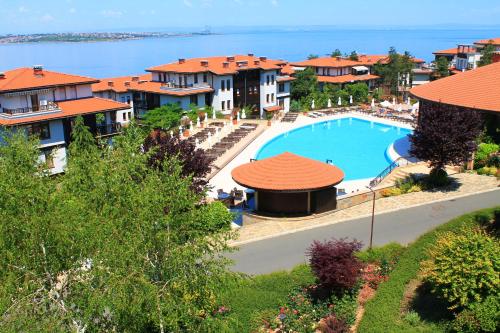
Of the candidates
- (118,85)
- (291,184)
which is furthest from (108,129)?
(118,85)

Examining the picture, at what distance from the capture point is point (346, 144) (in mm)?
51000

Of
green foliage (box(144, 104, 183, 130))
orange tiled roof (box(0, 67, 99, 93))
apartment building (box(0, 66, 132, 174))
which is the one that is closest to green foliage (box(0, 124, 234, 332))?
apartment building (box(0, 66, 132, 174))

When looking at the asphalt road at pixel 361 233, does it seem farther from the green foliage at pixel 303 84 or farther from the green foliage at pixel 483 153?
the green foliage at pixel 303 84

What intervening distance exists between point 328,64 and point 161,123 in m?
37.3

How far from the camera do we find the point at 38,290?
10469 mm

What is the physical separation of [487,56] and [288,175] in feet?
207

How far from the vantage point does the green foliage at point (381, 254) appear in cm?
1953

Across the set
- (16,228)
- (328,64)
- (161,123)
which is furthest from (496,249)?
(328,64)

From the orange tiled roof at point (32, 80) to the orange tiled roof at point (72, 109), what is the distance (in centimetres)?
170

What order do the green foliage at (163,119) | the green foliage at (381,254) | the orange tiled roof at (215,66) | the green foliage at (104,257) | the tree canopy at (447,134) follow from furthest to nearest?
the orange tiled roof at (215,66)
the green foliage at (163,119)
the tree canopy at (447,134)
the green foliage at (381,254)
the green foliage at (104,257)

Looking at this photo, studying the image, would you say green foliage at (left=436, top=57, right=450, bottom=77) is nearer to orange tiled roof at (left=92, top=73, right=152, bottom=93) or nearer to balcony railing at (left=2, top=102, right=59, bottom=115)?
orange tiled roof at (left=92, top=73, right=152, bottom=93)

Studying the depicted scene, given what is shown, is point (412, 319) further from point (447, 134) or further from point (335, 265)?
point (447, 134)

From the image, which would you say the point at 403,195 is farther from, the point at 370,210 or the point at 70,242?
the point at 70,242

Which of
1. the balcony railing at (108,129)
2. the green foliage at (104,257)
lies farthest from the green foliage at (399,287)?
the balcony railing at (108,129)
